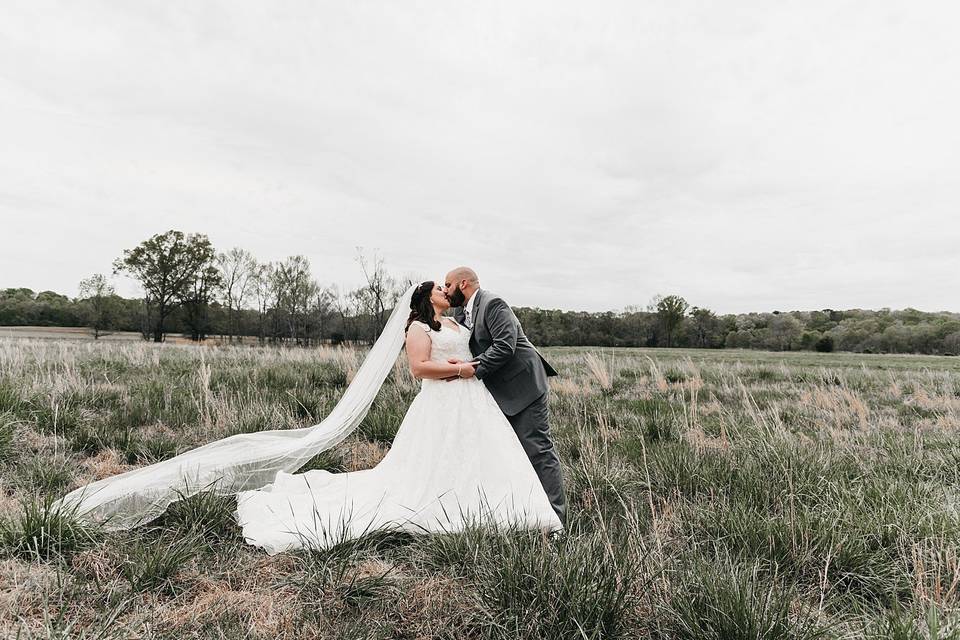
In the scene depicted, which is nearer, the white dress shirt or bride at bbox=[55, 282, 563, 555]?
bride at bbox=[55, 282, 563, 555]

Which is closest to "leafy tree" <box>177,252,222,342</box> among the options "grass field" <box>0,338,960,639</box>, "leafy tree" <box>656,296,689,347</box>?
"grass field" <box>0,338,960,639</box>

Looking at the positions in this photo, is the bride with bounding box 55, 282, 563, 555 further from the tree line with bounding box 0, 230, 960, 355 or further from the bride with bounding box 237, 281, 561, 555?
the tree line with bounding box 0, 230, 960, 355

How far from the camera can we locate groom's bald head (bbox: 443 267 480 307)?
15.5ft

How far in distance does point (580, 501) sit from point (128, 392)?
25.1ft

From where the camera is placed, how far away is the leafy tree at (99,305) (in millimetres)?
52500

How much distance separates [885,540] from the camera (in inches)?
135

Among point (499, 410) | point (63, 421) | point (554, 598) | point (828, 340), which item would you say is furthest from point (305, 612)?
point (828, 340)

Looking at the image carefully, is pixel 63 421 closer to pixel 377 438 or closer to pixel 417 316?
pixel 377 438

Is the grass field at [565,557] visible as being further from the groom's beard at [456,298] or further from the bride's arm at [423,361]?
the groom's beard at [456,298]

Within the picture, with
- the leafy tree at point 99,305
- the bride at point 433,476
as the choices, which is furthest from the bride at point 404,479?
the leafy tree at point 99,305

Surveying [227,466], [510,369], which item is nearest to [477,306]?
[510,369]

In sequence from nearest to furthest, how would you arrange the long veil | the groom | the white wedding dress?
the long veil, the white wedding dress, the groom

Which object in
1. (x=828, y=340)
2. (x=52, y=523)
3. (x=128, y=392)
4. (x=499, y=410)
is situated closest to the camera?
(x=52, y=523)

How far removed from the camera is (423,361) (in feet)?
14.6
